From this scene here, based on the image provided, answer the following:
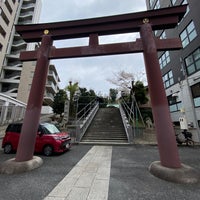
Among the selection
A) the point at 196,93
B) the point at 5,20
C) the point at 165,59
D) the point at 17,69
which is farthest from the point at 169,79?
the point at 17,69

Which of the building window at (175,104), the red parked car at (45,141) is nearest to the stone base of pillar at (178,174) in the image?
the red parked car at (45,141)

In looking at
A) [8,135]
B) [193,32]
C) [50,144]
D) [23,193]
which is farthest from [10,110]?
[193,32]

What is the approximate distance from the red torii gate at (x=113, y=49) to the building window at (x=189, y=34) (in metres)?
8.26

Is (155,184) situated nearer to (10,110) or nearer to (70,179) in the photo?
(70,179)

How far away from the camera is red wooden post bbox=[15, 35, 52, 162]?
4.23 m

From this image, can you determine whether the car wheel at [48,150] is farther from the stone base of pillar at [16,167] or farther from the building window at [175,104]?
the building window at [175,104]

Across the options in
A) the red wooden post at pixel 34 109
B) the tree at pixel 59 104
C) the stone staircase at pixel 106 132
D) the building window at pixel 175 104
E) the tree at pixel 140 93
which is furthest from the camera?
the tree at pixel 59 104

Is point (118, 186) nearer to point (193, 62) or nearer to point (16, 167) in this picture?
point (16, 167)

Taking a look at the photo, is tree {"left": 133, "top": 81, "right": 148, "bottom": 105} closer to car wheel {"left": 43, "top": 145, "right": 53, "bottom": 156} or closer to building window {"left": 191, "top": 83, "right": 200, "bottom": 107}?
building window {"left": 191, "top": 83, "right": 200, "bottom": 107}

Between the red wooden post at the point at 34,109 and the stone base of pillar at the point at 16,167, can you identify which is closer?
the stone base of pillar at the point at 16,167

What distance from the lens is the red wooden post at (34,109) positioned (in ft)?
13.9

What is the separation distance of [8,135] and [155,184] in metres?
7.66

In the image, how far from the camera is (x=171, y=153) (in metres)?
3.61

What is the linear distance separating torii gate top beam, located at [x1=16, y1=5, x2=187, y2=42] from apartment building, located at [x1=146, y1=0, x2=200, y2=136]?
241 inches
